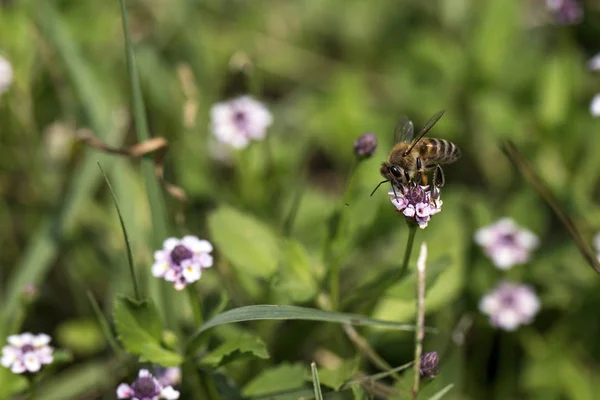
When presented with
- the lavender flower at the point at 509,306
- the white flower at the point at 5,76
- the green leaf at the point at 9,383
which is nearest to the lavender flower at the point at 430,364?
the lavender flower at the point at 509,306

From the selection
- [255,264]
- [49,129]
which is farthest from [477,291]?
[49,129]

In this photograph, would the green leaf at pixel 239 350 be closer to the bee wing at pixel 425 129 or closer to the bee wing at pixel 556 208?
the bee wing at pixel 425 129

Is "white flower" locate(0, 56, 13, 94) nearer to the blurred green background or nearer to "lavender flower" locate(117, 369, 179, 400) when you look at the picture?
the blurred green background

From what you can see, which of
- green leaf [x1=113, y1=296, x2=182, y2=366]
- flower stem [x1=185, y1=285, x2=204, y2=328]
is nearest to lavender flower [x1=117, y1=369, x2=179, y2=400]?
green leaf [x1=113, y1=296, x2=182, y2=366]

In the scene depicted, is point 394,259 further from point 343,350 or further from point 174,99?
point 174,99

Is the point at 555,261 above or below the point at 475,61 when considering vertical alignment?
below
